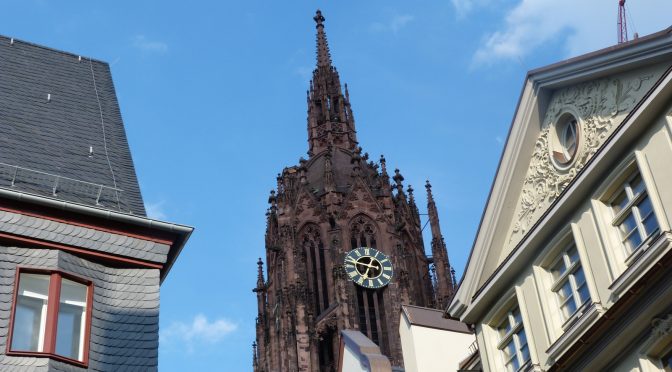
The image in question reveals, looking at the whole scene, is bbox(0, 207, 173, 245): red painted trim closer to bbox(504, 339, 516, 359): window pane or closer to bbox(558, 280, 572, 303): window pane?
bbox(504, 339, 516, 359): window pane

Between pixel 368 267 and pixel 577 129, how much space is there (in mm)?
52623

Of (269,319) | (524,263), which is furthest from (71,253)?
(269,319)

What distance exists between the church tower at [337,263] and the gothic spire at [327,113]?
2358 mm

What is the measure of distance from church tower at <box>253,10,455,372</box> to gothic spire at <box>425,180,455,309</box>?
67 mm

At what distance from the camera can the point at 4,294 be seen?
16.2 meters

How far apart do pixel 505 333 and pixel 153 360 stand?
667cm

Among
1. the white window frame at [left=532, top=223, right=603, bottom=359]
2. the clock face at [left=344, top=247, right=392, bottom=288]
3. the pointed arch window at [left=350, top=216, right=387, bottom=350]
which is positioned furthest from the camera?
the clock face at [left=344, top=247, right=392, bottom=288]

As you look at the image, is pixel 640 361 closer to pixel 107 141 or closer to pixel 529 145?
pixel 529 145

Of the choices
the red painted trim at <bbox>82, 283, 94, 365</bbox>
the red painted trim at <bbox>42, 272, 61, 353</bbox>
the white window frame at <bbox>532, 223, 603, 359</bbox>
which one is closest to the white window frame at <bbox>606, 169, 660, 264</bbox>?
the white window frame at <bbox>532, 223, 603, 359</bbox>

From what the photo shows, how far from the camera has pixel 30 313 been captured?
16328mm

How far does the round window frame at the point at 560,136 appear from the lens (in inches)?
740

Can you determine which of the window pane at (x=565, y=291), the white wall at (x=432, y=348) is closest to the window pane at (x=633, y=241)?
the window pane at (x=565, y=291)

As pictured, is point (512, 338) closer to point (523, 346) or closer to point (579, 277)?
point (523, 346)

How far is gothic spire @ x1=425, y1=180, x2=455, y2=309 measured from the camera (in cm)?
7119
